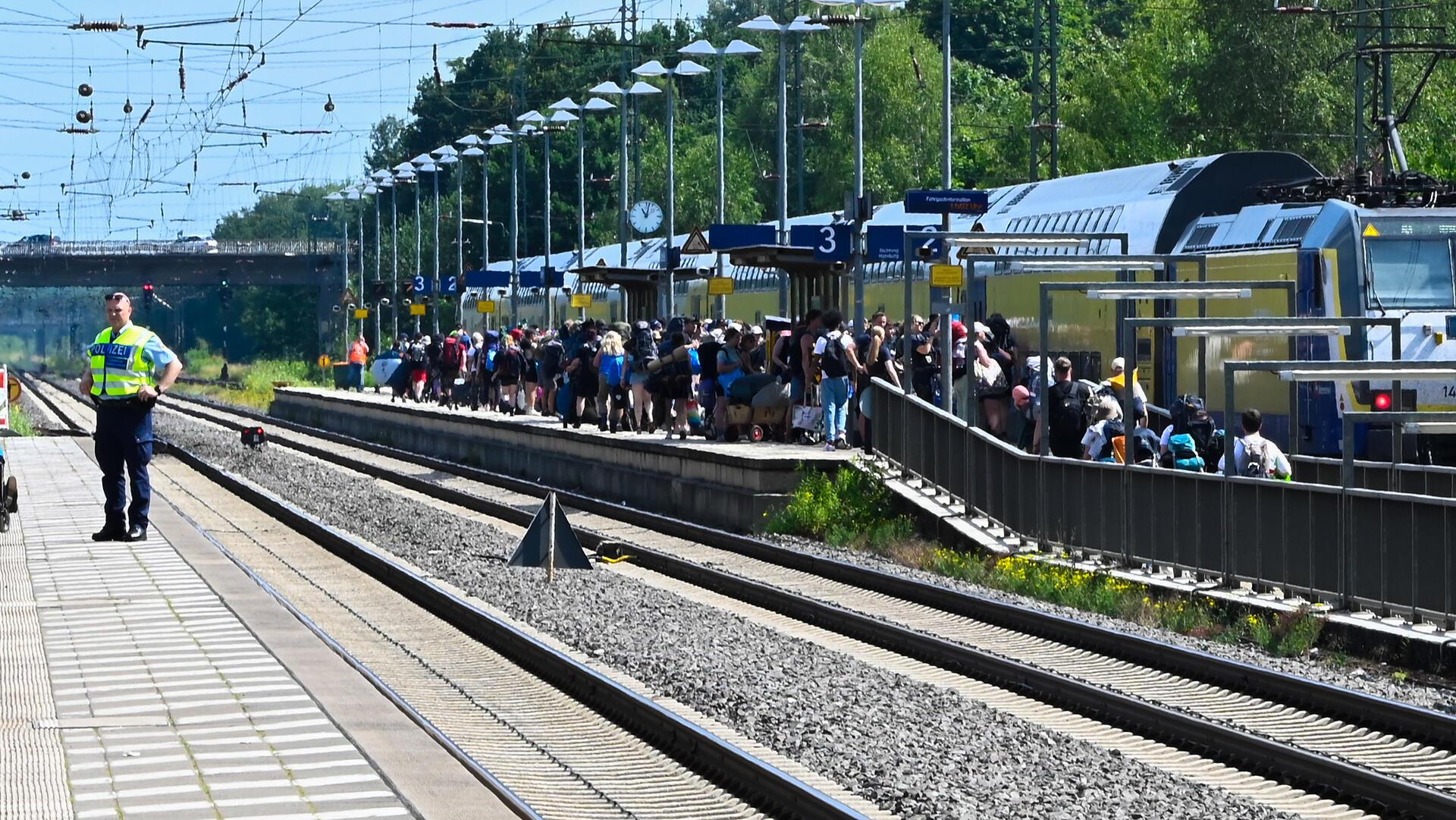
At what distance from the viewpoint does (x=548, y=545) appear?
17156mm

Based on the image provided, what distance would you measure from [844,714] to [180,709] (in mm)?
3254

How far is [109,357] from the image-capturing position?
57.0 ft

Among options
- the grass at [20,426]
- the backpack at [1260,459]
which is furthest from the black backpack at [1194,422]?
the grass at [20,426]

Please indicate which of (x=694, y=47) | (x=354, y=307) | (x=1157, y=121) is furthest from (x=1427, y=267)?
(x=354, y=307)

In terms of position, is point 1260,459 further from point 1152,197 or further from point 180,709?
point 1152,197

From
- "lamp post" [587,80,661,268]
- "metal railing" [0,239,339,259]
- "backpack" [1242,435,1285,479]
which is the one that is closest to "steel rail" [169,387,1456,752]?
"backpack" [1242,435,1285,479]

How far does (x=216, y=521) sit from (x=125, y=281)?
8713cm

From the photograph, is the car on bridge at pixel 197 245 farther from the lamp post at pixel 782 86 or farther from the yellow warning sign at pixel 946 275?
the yellow warning sign at pixel 946 275

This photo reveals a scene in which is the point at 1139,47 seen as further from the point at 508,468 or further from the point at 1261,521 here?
the point at 1261,521

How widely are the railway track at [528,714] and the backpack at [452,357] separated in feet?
88.6

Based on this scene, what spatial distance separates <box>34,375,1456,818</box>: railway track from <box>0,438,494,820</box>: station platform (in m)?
3.79

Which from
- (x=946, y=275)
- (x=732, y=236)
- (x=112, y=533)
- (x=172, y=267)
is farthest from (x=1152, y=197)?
(x=172, y=267)

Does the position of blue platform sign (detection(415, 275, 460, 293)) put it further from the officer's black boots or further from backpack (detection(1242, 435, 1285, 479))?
backpack (detection(1242, 435, 1285, 479))

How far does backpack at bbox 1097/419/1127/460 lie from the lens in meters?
20.2
